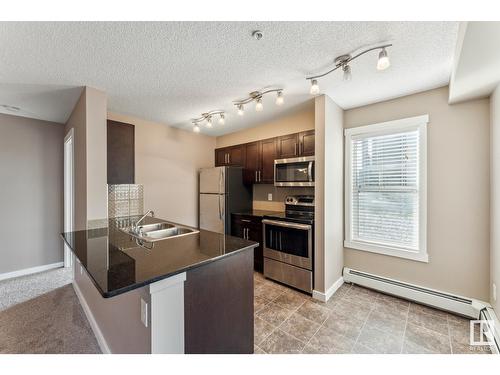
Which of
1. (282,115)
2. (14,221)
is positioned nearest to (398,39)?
(282,115)

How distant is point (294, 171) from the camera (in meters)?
3.06

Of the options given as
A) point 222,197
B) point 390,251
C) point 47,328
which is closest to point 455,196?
point 390,251

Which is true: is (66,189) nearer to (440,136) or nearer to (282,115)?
(282,115)

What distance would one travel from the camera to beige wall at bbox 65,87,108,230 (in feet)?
7.36

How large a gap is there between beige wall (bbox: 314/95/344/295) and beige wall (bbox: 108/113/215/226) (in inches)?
99.9

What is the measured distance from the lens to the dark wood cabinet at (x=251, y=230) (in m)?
3.31

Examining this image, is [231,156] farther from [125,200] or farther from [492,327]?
[492,327]

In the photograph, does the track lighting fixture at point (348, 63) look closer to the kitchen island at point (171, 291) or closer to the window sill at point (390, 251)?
the kitchen island at point (171, 291)

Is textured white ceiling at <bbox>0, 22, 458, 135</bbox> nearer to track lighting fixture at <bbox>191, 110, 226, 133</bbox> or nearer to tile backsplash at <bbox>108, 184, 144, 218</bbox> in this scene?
track lighting fixture at <bbox>191, 110, 226, 133</bbox>

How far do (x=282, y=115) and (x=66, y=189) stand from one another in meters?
3.68

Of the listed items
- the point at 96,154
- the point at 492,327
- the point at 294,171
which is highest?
the point at 96,154

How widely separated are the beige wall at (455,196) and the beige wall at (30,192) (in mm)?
5208

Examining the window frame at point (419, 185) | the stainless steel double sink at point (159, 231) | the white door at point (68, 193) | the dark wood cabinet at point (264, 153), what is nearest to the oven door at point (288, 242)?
the window frame at point (419, 185)

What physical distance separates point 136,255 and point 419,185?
2.94 metres
